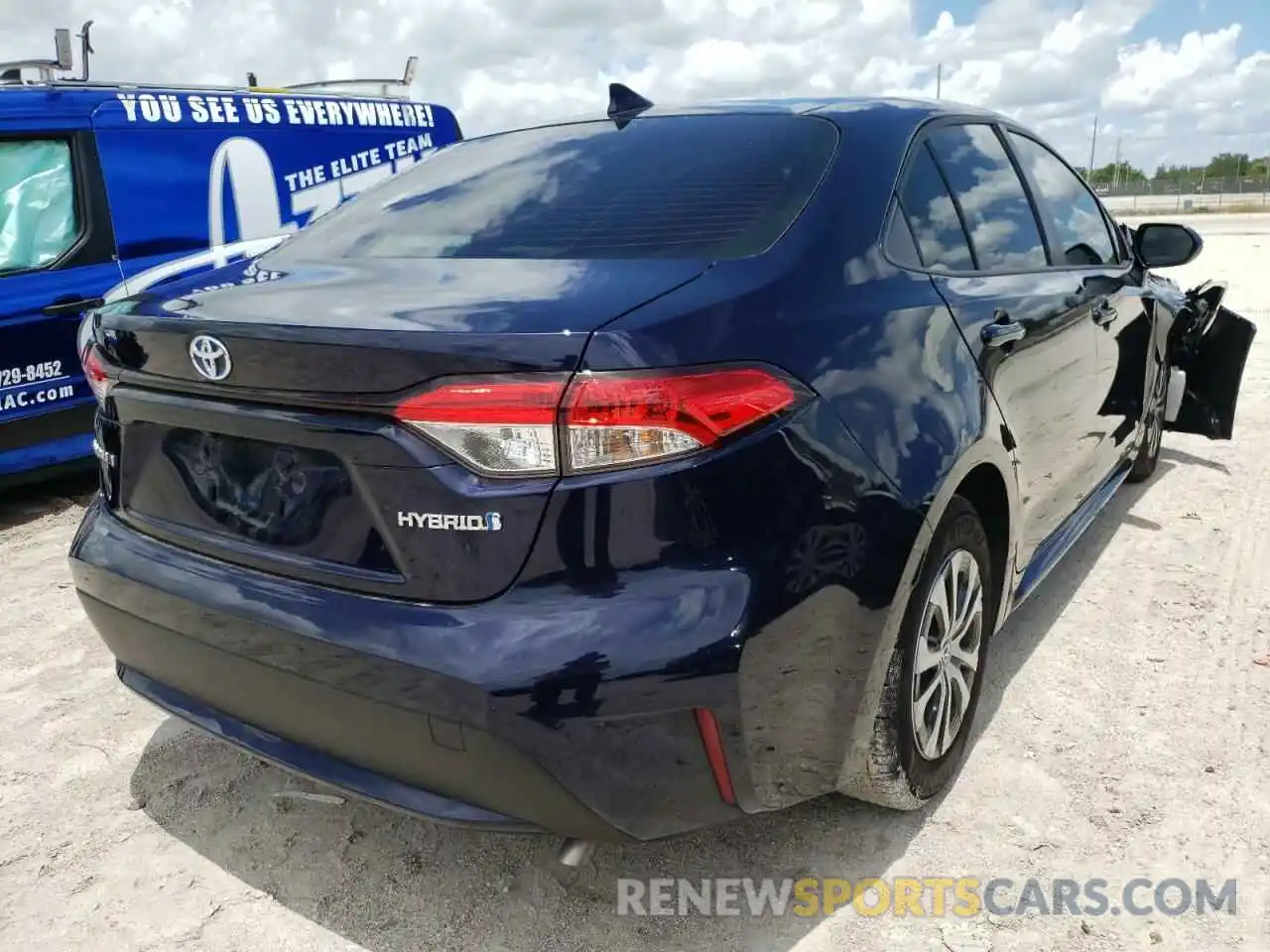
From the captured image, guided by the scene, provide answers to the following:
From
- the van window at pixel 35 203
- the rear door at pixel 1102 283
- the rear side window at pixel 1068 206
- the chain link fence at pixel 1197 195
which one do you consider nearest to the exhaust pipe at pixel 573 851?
the rear door at pixel 1102 283

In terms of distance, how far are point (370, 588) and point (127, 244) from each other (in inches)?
162

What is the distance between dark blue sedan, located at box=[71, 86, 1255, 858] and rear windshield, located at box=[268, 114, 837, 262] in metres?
0.01

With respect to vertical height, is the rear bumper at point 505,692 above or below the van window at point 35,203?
below

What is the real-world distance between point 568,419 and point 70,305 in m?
4.08

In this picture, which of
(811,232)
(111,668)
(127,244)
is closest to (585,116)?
(811,232)

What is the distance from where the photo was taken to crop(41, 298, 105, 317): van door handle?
15.5 ft

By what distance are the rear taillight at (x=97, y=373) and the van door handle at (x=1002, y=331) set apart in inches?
75.0

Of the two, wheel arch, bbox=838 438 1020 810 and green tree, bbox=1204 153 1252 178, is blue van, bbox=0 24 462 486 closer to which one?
wheel arch, bbox=838 438 1020 810

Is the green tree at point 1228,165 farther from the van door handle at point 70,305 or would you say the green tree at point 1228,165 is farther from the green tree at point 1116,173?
the van door handle at point 70,305

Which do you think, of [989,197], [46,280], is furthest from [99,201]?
[989,197]

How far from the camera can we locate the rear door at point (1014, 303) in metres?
2.46

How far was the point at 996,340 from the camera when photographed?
8.14ft

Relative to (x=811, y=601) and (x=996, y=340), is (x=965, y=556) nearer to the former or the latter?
(x=996, y=340)

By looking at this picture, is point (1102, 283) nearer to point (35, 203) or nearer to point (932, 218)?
point (932, 218)
